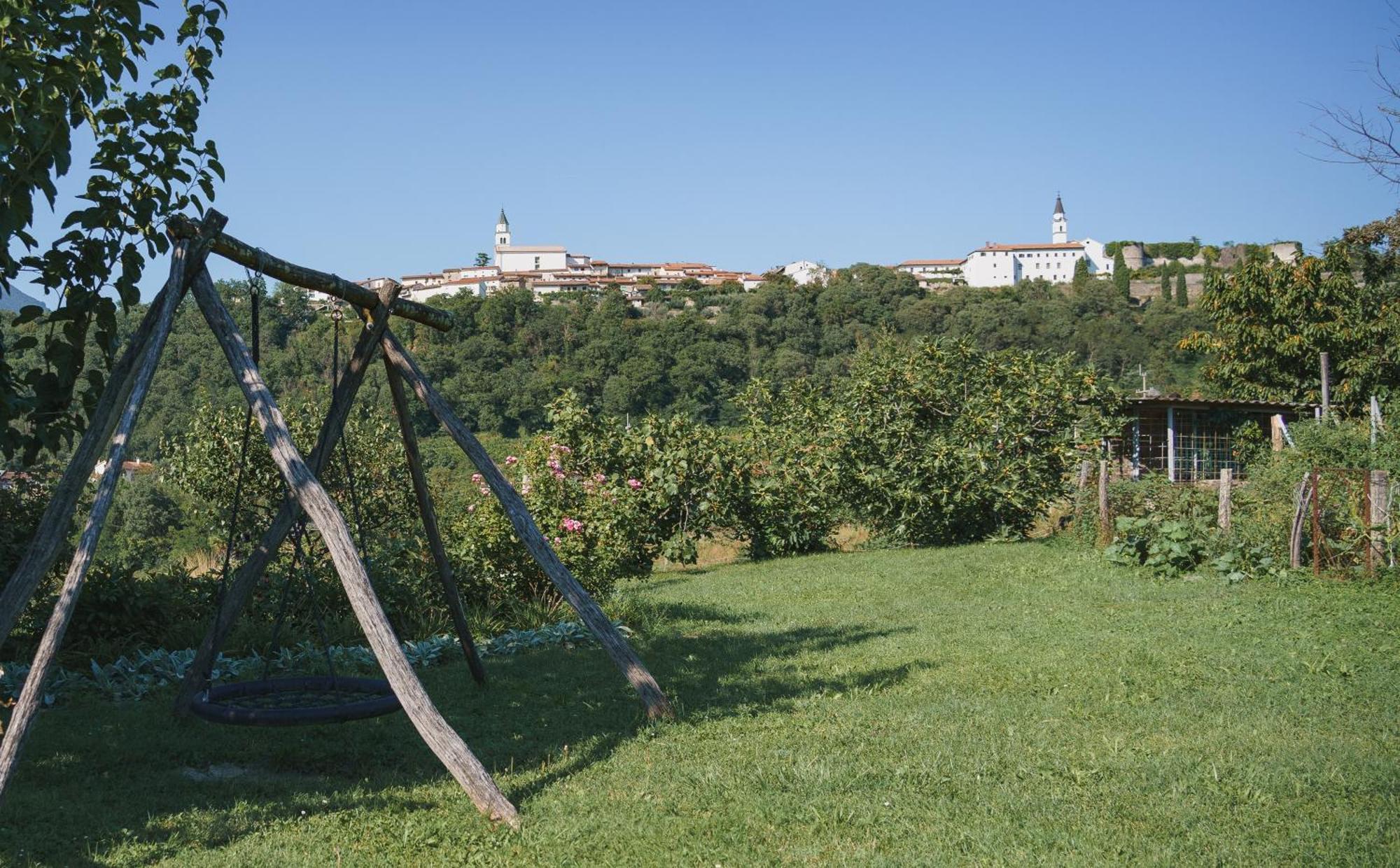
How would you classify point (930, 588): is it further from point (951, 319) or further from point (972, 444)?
point (951, 319)

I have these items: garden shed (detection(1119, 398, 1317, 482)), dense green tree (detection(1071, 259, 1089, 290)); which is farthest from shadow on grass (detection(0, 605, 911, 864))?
dense green tree (detection(1071, 259, 1089, 290))

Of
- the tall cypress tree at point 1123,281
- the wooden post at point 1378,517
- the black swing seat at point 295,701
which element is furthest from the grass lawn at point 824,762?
the tall cypress tree at point 1123,281

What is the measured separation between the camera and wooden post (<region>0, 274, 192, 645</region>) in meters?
3.98

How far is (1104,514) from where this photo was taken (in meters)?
13.6

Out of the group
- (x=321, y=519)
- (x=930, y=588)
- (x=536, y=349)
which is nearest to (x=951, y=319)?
(x=536, y=349)

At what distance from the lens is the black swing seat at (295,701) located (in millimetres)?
4832

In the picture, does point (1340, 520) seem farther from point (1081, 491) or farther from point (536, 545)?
point (536, 545)

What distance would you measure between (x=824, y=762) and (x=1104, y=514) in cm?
976

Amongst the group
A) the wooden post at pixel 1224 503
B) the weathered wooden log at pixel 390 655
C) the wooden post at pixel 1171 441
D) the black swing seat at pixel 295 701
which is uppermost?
the weathered wooden log at pixel 390 655

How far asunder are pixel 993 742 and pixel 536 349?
4521 cm

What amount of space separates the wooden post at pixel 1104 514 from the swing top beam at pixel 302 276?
9.78 meters

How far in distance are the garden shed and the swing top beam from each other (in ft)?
67.8

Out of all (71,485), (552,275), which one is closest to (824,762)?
(71,485)

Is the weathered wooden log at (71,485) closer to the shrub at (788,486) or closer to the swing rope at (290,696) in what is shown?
the swing rope at (290,696)
